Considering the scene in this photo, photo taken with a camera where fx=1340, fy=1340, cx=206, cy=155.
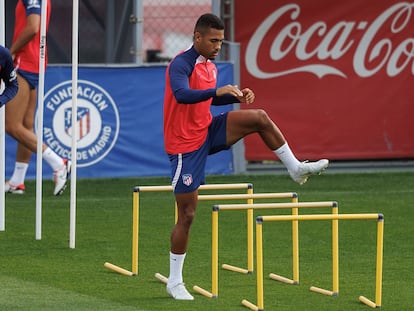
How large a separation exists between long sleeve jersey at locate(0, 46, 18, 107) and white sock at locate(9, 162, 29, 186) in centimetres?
335

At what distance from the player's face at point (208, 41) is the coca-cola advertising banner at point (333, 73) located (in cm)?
848

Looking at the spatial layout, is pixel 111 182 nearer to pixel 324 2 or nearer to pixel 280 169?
pixel 280 169

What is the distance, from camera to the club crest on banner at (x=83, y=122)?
52.7 feet

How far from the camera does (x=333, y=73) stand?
1825 cm

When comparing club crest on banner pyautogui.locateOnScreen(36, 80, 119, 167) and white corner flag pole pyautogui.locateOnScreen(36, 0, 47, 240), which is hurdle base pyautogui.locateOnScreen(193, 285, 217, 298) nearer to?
white corner flag pole pyautogui.locateOnScreen(36, 0, 47, 240)

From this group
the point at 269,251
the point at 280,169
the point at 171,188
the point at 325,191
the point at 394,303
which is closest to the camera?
the point at 394,303

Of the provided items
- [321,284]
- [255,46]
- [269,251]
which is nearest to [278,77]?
[255,46]

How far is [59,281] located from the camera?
10203 mm

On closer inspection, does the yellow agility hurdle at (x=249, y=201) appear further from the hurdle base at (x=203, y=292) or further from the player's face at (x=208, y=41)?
the player's face at (x=208, y=41)

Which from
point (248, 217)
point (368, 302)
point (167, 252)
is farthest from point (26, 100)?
point (368, 302)

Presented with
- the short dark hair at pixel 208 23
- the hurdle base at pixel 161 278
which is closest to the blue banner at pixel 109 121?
the hurdle base at pixel 161 278

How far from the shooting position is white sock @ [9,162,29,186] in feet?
48.7

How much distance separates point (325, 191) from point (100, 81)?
303 centimetres

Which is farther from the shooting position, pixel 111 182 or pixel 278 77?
pixel 278 77
